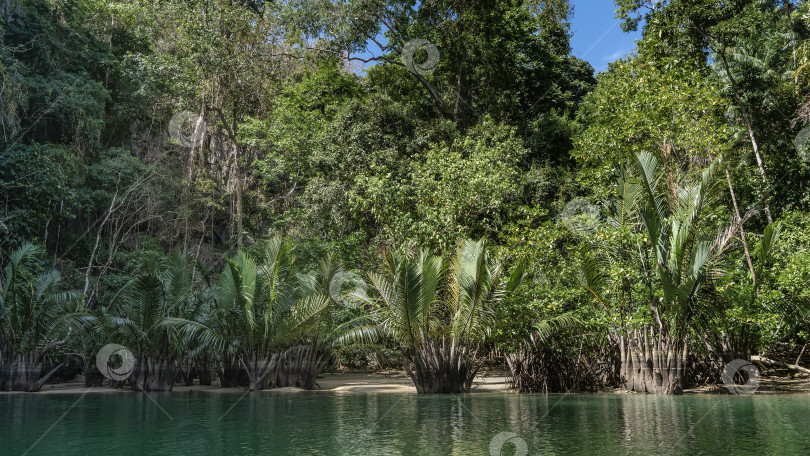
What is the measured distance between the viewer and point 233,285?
12.5 meters

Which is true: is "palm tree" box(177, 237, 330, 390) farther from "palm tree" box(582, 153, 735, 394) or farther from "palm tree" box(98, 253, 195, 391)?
"palm tree" box(582, 153, 735, 394)

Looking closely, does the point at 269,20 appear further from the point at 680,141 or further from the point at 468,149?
the point at 680,141

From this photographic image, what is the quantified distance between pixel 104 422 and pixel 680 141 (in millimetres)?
13059

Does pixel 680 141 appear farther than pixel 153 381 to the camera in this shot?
Yes

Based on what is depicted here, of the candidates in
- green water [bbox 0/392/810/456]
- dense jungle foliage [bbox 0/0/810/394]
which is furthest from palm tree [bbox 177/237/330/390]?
green water [bbox 0/392/810/456]

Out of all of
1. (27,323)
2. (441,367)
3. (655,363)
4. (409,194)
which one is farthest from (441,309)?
(27,323)

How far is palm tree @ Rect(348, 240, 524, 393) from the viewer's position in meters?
10.9

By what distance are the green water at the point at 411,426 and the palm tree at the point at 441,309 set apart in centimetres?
104

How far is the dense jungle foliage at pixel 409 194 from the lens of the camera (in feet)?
37.0

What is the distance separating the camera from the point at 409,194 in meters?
16.4

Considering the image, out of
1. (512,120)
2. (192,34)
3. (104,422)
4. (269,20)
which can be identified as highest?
(269,20)

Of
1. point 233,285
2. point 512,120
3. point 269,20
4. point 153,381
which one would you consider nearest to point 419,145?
point 512,120

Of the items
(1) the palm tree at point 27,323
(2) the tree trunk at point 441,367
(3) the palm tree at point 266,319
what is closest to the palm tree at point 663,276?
(2) the tree trunk at point 441,367

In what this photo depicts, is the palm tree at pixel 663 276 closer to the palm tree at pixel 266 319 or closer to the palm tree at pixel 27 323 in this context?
the palm tree at pixel 266 319
